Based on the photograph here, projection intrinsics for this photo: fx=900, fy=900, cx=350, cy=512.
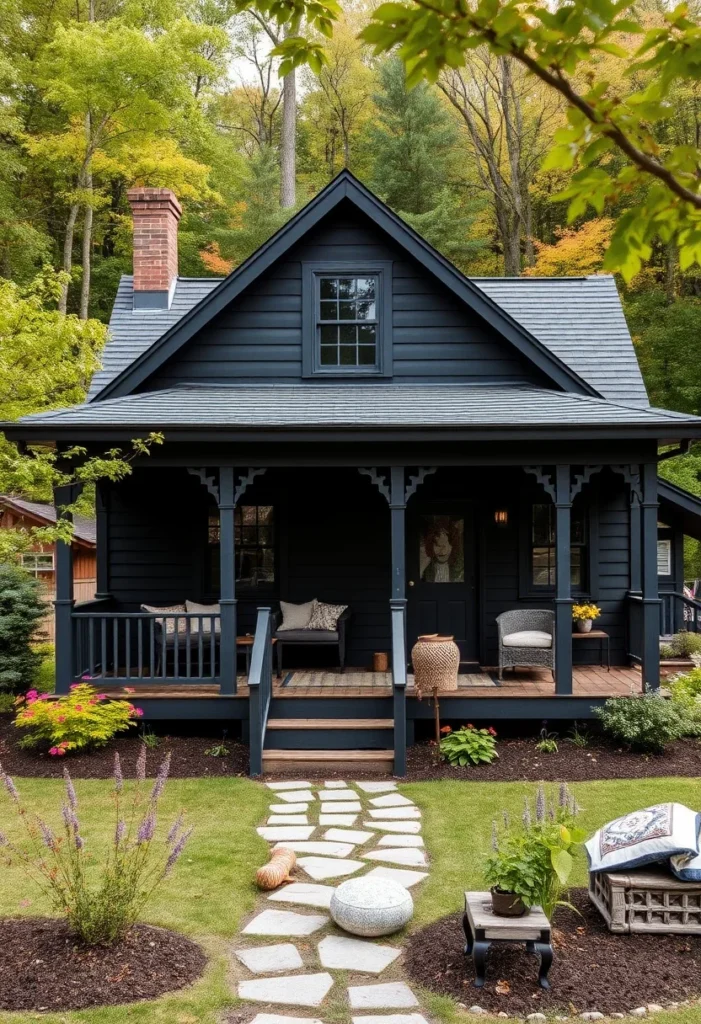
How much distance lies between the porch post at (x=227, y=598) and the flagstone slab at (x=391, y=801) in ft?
7.61

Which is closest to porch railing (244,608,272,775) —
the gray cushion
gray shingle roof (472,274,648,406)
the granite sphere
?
the gray cushion

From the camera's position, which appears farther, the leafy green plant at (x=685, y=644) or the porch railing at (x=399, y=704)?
the leafy green plant at (x=685, y=644)

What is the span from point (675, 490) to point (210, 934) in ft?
30.9

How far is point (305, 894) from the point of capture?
18.0 feet

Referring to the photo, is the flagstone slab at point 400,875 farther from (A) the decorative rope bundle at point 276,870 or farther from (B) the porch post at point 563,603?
(B) the porch post at point 563,603

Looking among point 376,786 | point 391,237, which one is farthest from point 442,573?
point 391,237

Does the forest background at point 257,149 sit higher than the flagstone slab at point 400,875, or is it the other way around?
the forest background at point 257,149

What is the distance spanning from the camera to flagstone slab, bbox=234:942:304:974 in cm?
447

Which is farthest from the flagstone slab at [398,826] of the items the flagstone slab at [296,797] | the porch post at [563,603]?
the porch post at [563,603]

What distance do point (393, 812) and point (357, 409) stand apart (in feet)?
14.6

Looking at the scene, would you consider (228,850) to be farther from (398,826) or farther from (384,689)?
(384,689)

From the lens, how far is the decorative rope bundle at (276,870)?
554cm

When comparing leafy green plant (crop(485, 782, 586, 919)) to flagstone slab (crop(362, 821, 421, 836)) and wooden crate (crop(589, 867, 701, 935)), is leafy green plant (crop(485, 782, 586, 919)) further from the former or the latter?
flagstone slab (crop(362, 821, 421, 836))

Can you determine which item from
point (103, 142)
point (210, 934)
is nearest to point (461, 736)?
point (210, 934)
